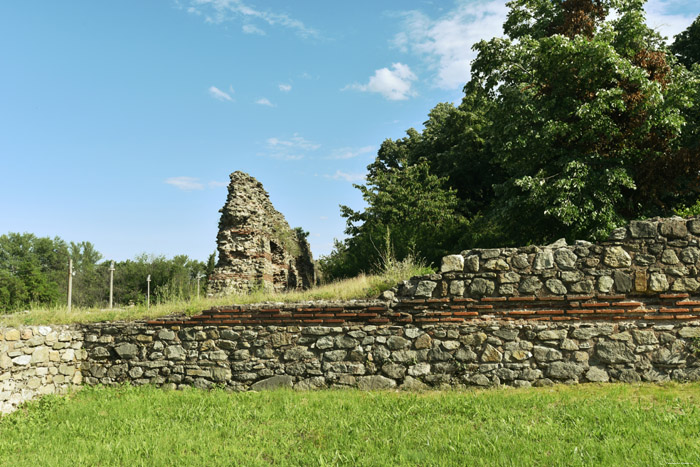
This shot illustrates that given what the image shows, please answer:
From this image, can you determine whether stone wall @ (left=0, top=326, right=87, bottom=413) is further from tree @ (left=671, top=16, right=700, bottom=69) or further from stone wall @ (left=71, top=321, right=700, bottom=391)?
tree @ (left=671, top=16, right=700, bottom=69)

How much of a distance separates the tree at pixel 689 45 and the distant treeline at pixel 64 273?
3142cm

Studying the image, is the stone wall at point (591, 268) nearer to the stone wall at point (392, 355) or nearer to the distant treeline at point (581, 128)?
the stone wall at point (392, 355)

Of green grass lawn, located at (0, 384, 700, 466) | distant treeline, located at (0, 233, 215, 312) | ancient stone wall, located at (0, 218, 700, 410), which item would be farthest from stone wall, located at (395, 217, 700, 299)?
distant treeline, located at (0, 233, 215, 312)

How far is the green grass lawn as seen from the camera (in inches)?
177

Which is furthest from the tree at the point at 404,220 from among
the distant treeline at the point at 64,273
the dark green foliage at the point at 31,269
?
the dark green foliage at the point at 31,269

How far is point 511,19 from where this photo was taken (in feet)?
54.5

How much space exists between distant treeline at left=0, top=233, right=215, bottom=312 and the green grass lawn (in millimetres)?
29886

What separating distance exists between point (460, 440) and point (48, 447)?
15.8 ft

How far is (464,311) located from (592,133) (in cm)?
716

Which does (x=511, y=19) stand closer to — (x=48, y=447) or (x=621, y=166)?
(x=621, y=166)

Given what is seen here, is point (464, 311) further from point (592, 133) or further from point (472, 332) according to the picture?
point (592, 133)

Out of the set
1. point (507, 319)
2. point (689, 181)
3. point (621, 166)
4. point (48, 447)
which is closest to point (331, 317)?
point (507, 319)

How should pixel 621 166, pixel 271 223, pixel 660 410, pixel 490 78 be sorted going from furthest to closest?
pixel 271 223
pixel 490 78
pixel 621 166
pixel 660 410

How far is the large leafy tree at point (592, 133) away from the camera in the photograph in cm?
1129
